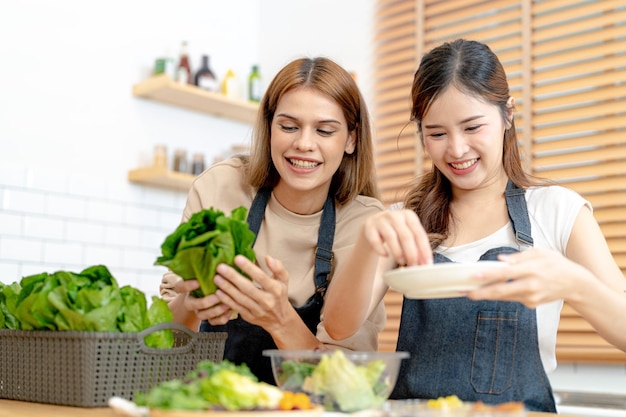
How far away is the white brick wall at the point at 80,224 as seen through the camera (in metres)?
3.74

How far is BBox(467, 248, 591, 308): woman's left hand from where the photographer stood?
1.38 meters

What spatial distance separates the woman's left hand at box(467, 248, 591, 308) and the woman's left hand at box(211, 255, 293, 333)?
1.76 feet

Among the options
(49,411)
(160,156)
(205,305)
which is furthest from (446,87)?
(160,156)

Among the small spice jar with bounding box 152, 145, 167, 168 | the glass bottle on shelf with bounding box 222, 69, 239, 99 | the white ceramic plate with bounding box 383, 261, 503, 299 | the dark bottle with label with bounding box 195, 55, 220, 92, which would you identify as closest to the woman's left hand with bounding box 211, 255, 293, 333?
→ the white ceramic plate with bounding box 383, 261, 503, 299

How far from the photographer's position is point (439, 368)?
1.94 m

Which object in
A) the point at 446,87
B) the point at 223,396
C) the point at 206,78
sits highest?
the point at 206,78

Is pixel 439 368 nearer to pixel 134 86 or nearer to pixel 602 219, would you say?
pixel 602 219

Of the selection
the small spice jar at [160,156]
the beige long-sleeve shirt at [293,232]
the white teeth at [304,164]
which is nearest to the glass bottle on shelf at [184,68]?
the small spice jar at [160,156]

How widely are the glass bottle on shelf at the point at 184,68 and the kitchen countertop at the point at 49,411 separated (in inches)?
116

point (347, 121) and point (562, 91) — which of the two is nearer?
point (347, 121)

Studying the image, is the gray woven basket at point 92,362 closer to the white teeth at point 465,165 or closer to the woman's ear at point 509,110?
the white teeth at point 465,165

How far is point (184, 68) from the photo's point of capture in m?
4.39

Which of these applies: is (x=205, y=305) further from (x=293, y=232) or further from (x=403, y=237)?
(x=293, y=232)

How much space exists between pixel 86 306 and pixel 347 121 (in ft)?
3.72
